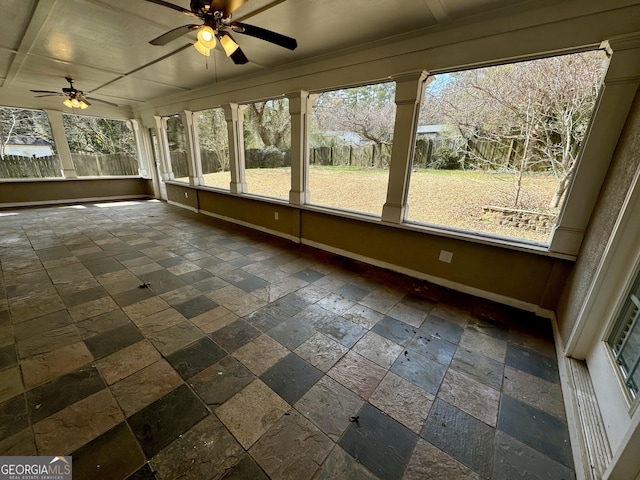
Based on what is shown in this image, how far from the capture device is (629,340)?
1.41 metres

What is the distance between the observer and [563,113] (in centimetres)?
228

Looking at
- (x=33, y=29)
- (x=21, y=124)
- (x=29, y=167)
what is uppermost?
(x=33, y=29)

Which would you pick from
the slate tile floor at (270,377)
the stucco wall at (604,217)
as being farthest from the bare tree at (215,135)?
the stucco wall at (604,217)

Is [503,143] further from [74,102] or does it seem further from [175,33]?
[74,102]

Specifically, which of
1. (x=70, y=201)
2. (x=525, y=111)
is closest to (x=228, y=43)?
(x=525, y=111)

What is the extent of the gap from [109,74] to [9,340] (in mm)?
4536

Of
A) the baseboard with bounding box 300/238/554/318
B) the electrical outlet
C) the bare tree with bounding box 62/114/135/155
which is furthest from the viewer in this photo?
the bare tree with bounding box 62/114/135/155

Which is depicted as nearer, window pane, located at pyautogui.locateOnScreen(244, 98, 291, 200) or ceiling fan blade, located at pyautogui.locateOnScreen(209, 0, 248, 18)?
ceiling fan blade, located at pyautogui.locateOnScreen(209, 0, 248, 18)

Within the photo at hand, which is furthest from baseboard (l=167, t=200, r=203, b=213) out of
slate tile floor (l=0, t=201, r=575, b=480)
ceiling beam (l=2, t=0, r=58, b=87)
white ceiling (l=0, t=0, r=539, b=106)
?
ceiling beam (l=2, t=0, r=58, b=87)

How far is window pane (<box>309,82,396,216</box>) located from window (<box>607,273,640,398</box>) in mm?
2266

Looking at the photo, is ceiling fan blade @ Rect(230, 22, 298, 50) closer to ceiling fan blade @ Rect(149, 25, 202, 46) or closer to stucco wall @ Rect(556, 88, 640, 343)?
ceiling fan blade @ Rect(149, 25, 202, 46)

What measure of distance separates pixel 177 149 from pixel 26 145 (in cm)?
339

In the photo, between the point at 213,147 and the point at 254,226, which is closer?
the point at 254,226

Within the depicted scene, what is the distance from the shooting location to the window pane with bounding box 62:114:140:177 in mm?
6918
